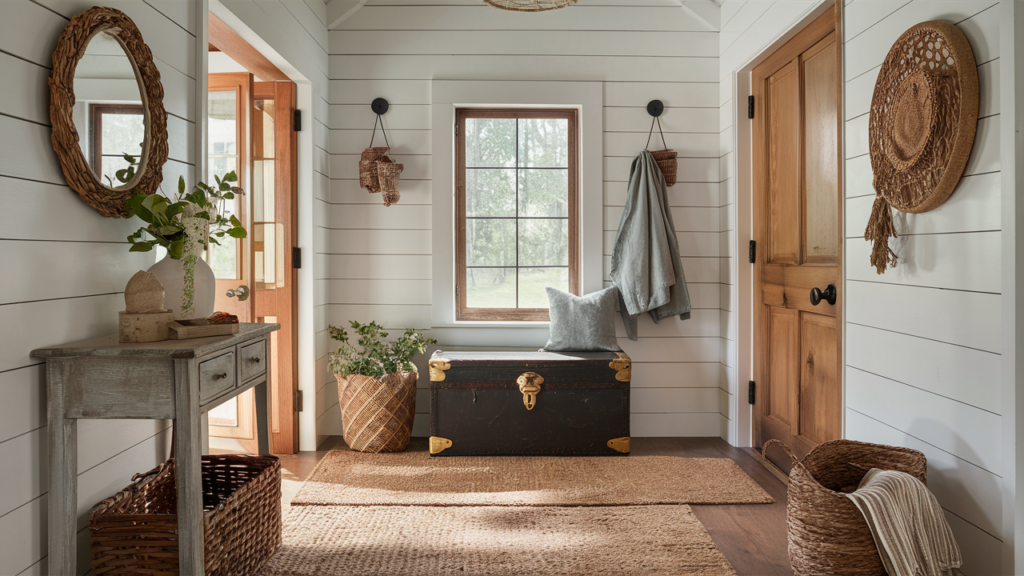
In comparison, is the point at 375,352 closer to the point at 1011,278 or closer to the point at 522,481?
the point at 522,481

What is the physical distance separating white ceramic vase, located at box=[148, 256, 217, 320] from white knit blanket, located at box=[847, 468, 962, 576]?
1907 mm

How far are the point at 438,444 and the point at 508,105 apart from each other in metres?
1.87

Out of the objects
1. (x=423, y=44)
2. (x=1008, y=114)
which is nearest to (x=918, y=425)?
(x=1008, y=114)

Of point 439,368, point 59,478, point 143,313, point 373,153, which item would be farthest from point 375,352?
point 59,478

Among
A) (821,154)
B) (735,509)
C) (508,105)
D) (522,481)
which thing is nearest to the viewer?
(735,509)

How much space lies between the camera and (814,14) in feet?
7.87

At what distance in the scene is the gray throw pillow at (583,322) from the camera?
3.10m

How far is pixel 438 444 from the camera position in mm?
2922

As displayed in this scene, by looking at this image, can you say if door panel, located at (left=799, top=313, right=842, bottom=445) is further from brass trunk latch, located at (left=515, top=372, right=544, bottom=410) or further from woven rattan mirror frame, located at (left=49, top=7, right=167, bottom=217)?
woven rattan mirror frame, located at (left=49, top=7, right=167, bottom=217)

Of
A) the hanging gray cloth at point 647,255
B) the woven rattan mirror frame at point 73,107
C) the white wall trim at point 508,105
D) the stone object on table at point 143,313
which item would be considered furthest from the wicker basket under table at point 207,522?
the hanging gray cloth at point 647,255

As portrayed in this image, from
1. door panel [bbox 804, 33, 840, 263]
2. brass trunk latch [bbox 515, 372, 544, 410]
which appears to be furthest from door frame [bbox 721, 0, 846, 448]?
brass trunk latch [bbox 515, 372, 544, 410]

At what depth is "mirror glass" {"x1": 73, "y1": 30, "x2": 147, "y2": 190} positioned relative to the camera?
1.51m

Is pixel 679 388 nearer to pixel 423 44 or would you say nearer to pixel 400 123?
pixel 400 123

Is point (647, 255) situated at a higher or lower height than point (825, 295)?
higher
